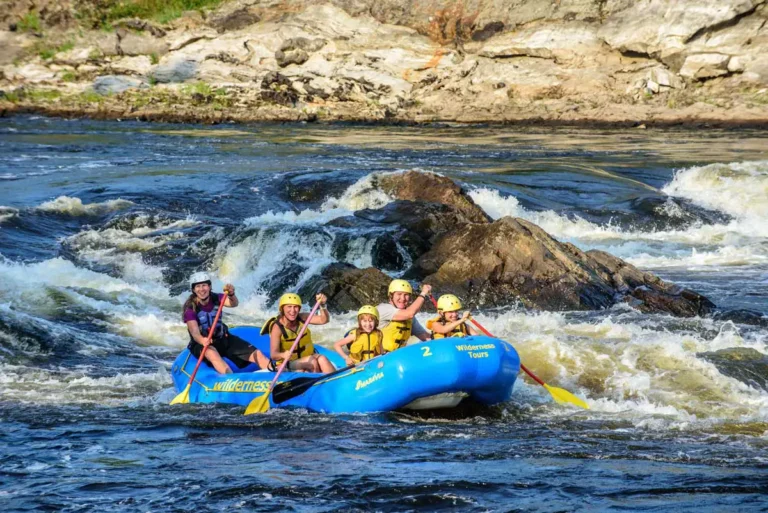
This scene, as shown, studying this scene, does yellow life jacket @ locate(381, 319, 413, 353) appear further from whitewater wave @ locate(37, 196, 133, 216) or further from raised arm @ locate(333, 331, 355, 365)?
whitewater wave @ locate(37, 196, 133, 216)

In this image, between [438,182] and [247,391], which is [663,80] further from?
[247,391]

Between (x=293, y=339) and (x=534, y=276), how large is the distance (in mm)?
4372

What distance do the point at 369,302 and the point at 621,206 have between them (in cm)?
917

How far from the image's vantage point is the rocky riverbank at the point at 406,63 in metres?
38.0

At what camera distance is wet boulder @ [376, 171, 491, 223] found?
16.3 metres

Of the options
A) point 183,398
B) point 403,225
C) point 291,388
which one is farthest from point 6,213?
point 291,388

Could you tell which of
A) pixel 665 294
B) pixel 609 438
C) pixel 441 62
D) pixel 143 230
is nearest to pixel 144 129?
pixel 441 62

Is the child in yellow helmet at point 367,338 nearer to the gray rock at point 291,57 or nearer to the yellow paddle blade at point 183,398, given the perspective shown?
the yellow paddle blade at point 183,398

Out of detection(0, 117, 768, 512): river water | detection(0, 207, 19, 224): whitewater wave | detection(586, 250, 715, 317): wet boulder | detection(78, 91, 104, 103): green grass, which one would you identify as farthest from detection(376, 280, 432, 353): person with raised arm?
detection(78, 91, 104, 103): green grass

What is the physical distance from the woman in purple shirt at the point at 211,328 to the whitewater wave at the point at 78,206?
28.9 feet

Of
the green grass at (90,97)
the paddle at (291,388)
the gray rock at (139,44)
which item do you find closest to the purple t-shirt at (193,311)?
the paddle at (291,388)

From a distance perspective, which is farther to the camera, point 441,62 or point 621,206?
point 441,62

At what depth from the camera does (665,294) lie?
39.6 feet

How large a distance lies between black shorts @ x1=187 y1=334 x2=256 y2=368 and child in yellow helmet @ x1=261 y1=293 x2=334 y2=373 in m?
0.70
